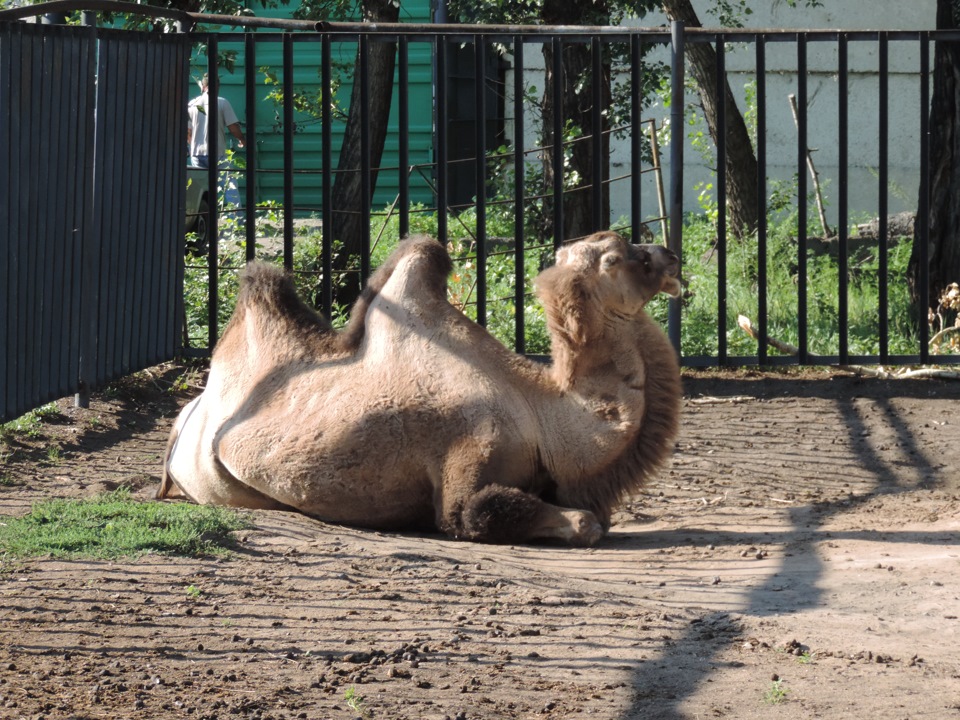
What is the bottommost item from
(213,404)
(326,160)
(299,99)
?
(213,404)

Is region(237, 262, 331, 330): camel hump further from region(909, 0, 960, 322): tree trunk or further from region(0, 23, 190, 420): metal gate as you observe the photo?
region(909, 0, 960, 322): tree trunk

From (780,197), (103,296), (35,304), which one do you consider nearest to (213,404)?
(35,304)

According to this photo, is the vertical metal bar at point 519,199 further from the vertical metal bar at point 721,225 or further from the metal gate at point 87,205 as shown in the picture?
the metal gate at point 87,205

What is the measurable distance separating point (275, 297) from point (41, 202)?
81.0 inches

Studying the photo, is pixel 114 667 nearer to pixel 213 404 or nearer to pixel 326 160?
pixel 213 404

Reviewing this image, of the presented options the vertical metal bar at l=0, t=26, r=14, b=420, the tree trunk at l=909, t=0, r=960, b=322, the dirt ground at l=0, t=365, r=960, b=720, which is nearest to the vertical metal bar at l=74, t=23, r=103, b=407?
the vertical metal bar at l=0, t=26, r=14, b=420

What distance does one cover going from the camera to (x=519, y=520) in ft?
18.3

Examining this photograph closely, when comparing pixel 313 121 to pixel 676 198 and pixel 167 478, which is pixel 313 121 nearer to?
pixel 676 198

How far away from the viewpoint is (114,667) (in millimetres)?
4004

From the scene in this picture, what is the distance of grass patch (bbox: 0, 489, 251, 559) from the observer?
5012 mm

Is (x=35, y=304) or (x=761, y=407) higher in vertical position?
(x=35, y=304)

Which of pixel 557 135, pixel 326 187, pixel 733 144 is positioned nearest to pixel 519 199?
pixel 557 135

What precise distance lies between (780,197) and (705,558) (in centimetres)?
782

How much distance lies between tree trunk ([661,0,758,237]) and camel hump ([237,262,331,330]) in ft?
21.8
